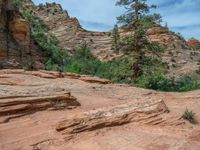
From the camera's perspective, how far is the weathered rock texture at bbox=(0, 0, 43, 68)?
29.9 m

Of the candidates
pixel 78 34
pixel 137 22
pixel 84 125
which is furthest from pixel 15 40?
pixel 78 34

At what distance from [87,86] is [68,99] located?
4589mm

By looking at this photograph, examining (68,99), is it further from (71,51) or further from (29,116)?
(71,51)

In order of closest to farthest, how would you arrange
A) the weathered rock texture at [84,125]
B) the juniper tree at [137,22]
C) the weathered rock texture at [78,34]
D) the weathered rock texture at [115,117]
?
the weathered rock texture at [84,125] → the weathered rock texture at [115,117] → the juniper tree at [137,22] → the weathered rock texture at [78,34]

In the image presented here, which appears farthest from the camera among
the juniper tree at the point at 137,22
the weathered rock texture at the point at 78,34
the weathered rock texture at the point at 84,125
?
the weathered rock texture at the point at 78,34

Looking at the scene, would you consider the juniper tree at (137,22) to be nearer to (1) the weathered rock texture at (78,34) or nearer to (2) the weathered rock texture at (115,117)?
(2) the weathered rock texture at (115,117)

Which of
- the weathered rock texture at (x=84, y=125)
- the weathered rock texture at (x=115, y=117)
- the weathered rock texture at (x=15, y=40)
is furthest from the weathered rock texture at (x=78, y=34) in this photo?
the weathered rock texture at (x=115, y=117)

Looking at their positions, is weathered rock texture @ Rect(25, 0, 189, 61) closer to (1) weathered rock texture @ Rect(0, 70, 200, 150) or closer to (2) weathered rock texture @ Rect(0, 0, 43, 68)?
(2) weathered rock texture @ Rect(0, 0, 43, 68)

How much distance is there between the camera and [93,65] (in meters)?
36.7

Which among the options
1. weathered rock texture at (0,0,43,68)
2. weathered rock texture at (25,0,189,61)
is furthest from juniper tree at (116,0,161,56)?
weathered rock texture at (25,0,189,61)

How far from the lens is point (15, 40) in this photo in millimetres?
31875

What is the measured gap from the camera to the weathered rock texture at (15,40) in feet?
98.1

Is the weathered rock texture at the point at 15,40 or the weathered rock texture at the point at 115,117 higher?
the weathered rock texture at the point at 15,40

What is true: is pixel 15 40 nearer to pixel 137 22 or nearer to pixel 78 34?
pixel 137 22
